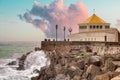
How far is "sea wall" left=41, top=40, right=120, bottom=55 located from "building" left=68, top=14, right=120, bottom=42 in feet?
20.4

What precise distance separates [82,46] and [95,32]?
34.2 ft

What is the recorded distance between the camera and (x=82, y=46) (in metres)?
77.3

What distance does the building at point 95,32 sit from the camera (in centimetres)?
8431

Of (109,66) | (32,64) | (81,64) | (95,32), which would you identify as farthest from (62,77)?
(95,32)

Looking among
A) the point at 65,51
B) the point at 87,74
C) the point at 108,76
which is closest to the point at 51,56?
the point at 65,51

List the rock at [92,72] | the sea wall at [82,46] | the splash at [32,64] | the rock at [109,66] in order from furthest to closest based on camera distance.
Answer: the sea wall at [82,46]
the splash at [32,64]
the rock at [109,66]
the rock at [92,72]

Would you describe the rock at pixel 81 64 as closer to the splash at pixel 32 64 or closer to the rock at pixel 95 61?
the rock at pixel 95 61

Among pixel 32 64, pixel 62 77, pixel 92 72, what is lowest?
pixel 62 77

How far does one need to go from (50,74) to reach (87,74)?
706cm

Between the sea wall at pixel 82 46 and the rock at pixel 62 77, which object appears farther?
the sea wall at pixel 82 46

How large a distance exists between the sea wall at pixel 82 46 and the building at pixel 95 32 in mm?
6213

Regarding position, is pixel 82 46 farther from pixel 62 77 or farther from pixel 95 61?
pixel 62 77

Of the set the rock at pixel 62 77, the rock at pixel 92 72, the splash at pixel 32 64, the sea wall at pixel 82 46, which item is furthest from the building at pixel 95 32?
the rock at pixel 92 72

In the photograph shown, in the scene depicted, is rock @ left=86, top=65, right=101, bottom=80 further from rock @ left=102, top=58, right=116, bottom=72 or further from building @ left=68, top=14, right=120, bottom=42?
building @ left=68, top=14, right=120, bottom=42
